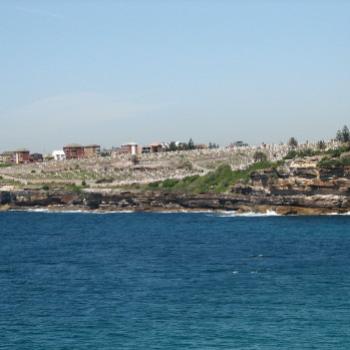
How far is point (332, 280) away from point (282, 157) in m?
94.1

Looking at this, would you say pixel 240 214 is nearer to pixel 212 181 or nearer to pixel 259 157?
pixel 212 181

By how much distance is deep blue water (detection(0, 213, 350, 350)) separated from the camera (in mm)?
40781

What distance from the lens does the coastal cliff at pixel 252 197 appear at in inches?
4365

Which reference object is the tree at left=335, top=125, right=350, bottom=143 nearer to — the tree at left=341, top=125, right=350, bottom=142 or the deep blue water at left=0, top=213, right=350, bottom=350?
the tree at left=341, top=125, right=350, bottom=142

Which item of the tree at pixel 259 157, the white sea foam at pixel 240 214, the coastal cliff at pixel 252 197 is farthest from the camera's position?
the tree at pixel 259 157

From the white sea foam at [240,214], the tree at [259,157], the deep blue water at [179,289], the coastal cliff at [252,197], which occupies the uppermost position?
the tree at [259,157]

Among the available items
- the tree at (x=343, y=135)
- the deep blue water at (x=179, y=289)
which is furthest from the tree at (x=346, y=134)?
the deep blue water at (x=179, y=289)

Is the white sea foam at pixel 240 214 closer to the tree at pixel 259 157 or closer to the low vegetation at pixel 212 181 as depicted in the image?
the low vegetation at pixel 212 181

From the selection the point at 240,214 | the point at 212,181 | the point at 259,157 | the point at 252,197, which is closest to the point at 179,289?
the point at 240,214

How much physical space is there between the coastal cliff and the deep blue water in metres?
16.8

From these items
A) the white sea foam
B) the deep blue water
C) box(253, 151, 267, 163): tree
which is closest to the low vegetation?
box(253, 151, 267, 163): tree

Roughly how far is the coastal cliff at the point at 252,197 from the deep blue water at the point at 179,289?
1680 centimetres

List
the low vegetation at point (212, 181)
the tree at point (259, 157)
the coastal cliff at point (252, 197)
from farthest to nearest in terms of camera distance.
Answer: the tree at point (259, 157)
the low vegetation at point (212, 181)
the coastal cliff at point (252, 197)

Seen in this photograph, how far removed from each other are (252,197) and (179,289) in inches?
2655
